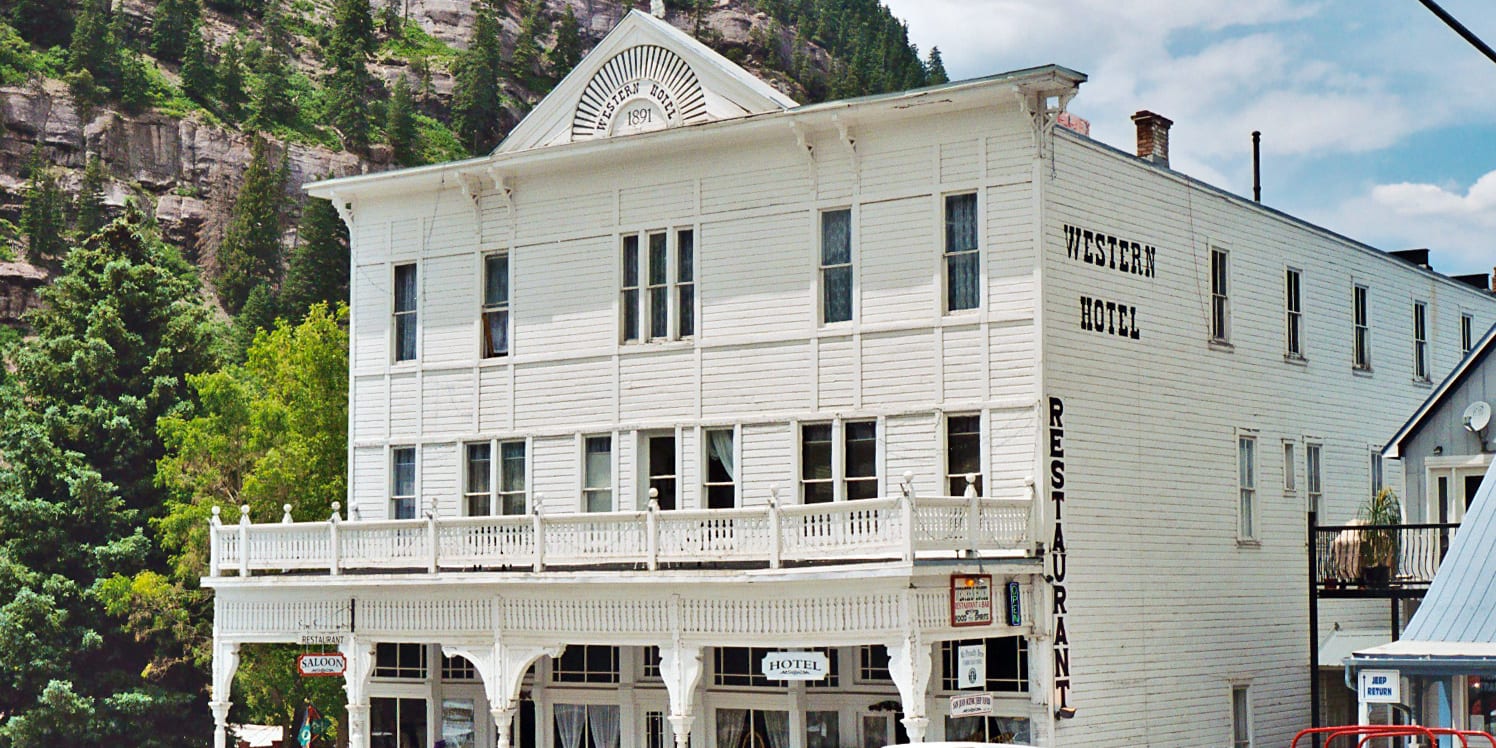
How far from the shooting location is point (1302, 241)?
36844mm

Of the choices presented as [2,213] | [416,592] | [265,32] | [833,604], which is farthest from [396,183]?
[265,32]

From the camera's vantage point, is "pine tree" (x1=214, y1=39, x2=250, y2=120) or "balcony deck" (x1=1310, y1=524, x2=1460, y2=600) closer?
"balcony deck" (x1=1310, y1=524, x2=1460, y2=600)

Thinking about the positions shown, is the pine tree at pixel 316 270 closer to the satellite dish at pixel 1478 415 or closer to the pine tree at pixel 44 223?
the pine tree at pixel 44 223

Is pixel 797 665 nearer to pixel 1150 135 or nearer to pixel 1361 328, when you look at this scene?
pixel 1150 135

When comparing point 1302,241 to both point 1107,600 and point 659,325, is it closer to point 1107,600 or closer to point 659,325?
point 1107,600

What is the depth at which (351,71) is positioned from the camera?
15388 cm

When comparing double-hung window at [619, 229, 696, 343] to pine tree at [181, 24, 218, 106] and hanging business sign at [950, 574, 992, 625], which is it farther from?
pine tree at [181, 24, 218, 106]

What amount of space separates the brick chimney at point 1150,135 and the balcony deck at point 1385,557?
7.87 metres

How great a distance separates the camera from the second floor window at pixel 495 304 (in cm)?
3491

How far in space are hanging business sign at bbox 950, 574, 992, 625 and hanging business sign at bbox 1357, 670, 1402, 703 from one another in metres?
6.08

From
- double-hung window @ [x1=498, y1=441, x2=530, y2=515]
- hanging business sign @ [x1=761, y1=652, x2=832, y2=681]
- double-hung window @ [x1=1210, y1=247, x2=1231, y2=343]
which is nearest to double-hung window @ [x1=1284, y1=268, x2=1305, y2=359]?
double-hung window @ [x1=1210, y1=247, x2=1231, y2=343]

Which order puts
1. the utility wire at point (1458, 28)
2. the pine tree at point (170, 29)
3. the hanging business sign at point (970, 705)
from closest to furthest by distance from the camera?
the utility wire at point (1458, 28) < the hanging business sign at point (970, 705) < the pine tree at point (170, 29)

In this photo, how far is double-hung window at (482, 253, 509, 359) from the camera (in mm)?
34906

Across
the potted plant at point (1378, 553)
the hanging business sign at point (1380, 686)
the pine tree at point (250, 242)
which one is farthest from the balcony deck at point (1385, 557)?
the pine tree at point (250, 242)
